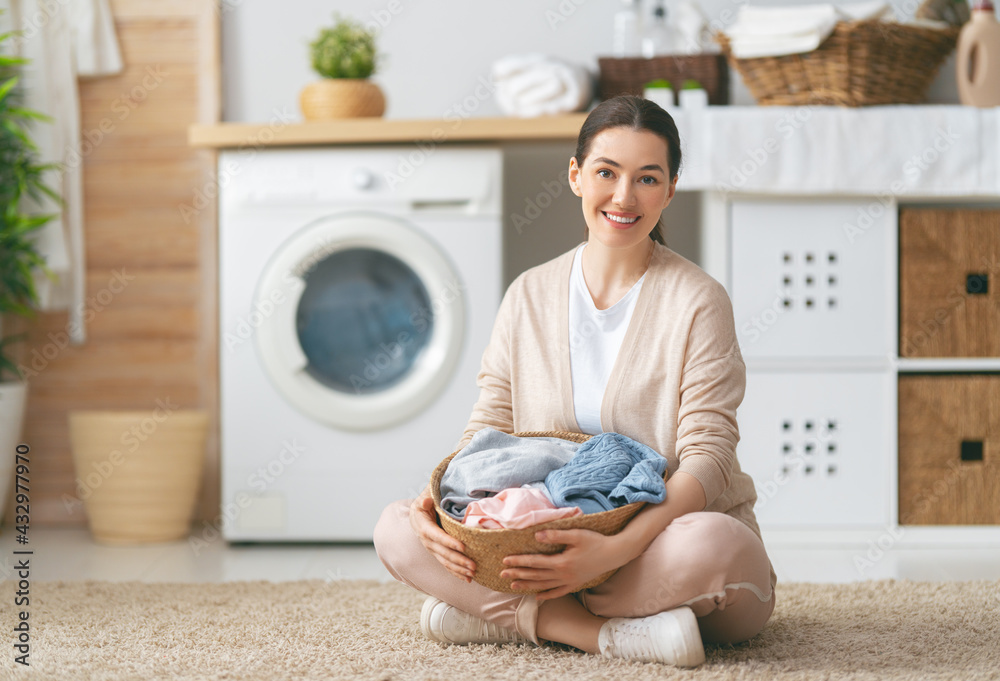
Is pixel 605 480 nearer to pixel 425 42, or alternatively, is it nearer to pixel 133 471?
pixel 133 471

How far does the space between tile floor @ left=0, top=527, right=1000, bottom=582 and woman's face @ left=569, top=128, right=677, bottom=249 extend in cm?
87

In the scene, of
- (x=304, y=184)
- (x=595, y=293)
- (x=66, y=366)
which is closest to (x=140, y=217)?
(x=66, y=366)

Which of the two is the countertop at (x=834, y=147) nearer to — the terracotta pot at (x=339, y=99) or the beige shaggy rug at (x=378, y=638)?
the terracotta pot at (x=339, y=99)

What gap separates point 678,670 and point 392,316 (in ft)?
3.89

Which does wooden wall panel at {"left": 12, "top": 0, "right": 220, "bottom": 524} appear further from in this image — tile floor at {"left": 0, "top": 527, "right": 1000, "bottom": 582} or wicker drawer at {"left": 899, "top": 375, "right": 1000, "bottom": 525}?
wicker drawer at {"left": 899, "top": 375, "right": 1000, "bottom": 525}

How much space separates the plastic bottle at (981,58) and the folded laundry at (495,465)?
4.98 ft

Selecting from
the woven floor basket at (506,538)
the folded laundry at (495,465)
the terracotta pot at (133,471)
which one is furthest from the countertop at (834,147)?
the woven floor basket at (506,538)

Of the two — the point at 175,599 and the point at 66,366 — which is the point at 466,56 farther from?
the point at 175,599

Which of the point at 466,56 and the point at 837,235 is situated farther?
the point at 466,56

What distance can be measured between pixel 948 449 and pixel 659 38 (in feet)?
3.95

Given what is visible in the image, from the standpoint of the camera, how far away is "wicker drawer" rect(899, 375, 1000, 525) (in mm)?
2146

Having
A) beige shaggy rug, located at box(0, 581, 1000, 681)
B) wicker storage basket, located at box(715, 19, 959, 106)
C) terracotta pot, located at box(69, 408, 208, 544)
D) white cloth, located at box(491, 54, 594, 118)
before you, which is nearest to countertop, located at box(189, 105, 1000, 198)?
wicker storage basket, located at box(715, 19, 959, 106)

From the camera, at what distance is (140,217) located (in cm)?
250

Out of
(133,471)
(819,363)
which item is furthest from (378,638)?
(819,363)
